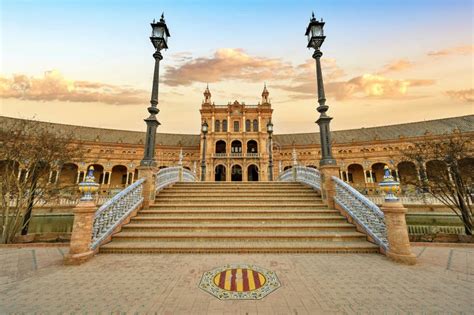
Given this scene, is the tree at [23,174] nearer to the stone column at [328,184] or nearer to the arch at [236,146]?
the stone column at [328,184]

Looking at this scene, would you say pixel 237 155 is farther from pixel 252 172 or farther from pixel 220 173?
pixel 220 173

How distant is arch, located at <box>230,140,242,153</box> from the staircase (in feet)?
94.2

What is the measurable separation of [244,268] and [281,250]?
4.61ft

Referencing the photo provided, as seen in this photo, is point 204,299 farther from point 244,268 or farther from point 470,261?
point 470,261

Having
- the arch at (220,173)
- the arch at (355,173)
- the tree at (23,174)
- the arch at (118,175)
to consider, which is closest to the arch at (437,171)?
the tree at (23,174)

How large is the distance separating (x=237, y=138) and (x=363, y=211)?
31.9 m

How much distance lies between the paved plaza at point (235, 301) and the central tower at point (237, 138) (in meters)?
30.5

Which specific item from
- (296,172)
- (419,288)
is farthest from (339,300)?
(296,172)

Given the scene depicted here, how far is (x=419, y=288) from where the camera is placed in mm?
3139

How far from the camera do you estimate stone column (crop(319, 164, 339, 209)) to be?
24.2ft

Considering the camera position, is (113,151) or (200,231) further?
(113,151)

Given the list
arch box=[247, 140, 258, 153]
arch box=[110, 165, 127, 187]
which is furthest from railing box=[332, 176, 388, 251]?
arch box=[110, 165, 127, 187]

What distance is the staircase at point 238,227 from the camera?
16.3 ft

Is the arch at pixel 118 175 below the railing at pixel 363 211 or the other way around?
the other way around
